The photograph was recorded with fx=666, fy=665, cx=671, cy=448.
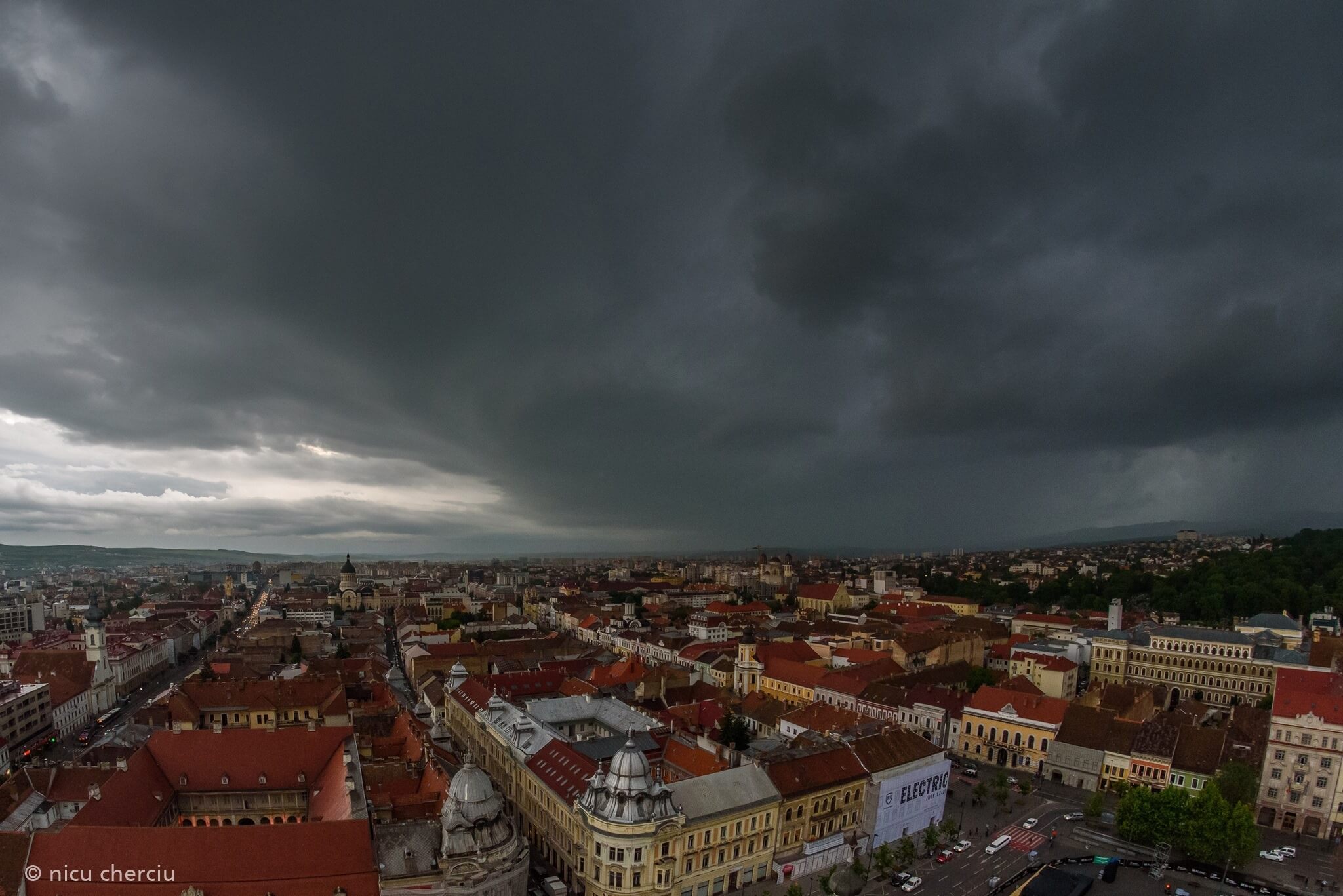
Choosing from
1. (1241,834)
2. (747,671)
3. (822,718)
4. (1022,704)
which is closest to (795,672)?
(747,671)

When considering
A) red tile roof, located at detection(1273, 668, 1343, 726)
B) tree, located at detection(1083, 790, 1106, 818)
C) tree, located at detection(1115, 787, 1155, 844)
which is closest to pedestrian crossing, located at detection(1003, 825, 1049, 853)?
tree, located at detection(1083, 790, 1106, 818)

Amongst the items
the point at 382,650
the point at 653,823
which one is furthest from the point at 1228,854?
the point at 382,650

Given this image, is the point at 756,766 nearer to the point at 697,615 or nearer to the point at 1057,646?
the point at 1057,646

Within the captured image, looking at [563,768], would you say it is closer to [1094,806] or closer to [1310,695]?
[1094,806]

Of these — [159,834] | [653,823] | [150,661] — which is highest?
[159,834]

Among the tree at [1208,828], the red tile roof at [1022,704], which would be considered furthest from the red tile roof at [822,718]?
the tree at [1208,828]

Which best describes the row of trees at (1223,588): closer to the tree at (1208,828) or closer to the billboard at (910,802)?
the tree at (1208,828)

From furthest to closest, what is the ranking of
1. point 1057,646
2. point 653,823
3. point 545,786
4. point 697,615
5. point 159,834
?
point 697,615, point 1057,646, point 545,786, point 653,823, point 159,834
